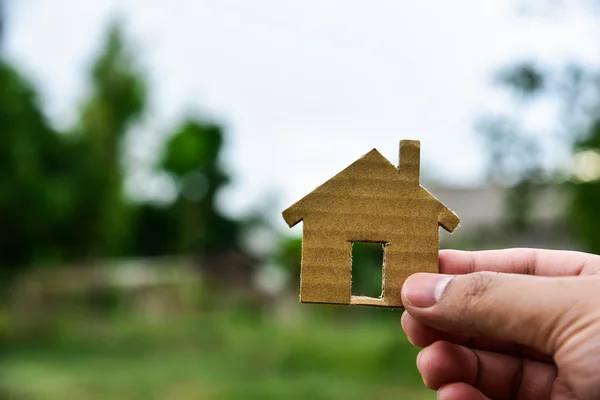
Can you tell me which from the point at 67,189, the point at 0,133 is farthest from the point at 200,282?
the point at 0,133

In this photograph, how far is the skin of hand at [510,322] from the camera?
1.07m

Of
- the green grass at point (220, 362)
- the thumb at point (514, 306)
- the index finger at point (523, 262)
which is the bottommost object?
the green grass at point (220, 362)

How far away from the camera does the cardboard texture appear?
4.02 ft

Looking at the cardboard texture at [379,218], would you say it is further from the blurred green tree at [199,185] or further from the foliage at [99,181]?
the blurred green tree at [199,185]

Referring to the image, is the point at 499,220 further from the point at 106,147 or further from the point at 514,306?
the point at 514,306

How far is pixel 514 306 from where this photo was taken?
1081 millimetres

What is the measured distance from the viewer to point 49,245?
34.6ft

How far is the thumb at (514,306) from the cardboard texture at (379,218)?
0.28 feet

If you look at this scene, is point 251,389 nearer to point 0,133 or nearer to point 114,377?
point 114,377

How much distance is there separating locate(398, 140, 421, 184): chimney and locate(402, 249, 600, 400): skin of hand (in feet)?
0.63

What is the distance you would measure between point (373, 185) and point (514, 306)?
0.34m

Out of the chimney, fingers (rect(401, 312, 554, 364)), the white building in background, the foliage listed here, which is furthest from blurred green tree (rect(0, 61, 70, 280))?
the chimney

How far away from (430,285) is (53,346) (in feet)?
26.9

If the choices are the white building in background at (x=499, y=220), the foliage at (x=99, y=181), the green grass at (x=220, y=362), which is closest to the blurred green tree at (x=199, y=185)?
the foliage at (x=99, y=181)
